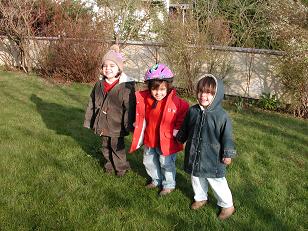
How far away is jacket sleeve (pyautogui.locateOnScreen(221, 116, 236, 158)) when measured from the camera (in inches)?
138

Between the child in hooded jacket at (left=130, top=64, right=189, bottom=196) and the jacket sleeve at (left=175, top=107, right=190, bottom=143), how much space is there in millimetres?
78

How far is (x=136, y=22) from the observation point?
43.4 feet

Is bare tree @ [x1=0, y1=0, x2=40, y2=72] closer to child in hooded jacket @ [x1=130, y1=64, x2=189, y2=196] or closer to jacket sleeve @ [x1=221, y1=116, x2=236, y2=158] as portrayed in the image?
child in hooded jacket @ [x1=130, y1=64, x2=189, y2=196]

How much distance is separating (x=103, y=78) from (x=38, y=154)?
5.09 feet

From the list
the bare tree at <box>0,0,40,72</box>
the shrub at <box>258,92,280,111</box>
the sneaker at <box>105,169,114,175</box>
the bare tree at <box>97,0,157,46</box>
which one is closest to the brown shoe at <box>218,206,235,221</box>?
the sneaker at <box>105,169,114,175</box>

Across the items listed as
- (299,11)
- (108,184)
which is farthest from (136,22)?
(108,184)

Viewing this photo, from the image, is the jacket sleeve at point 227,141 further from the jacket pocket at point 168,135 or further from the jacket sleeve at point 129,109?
the jacket sleeve at point 129,109

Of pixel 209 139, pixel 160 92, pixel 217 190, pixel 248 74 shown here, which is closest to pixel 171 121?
pixel 160 92

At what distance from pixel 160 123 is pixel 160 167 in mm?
663

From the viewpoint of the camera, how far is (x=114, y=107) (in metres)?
4.52

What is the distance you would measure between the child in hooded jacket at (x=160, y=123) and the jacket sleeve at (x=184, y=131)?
78 millimetres

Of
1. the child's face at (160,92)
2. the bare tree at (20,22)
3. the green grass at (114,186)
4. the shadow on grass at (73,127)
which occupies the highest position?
the bare tree at (20,22)

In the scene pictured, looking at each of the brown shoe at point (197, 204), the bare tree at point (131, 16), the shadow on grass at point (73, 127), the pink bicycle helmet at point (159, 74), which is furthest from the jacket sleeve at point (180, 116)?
the bare tree at point (131, 16)

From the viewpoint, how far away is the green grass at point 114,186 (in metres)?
3.68
